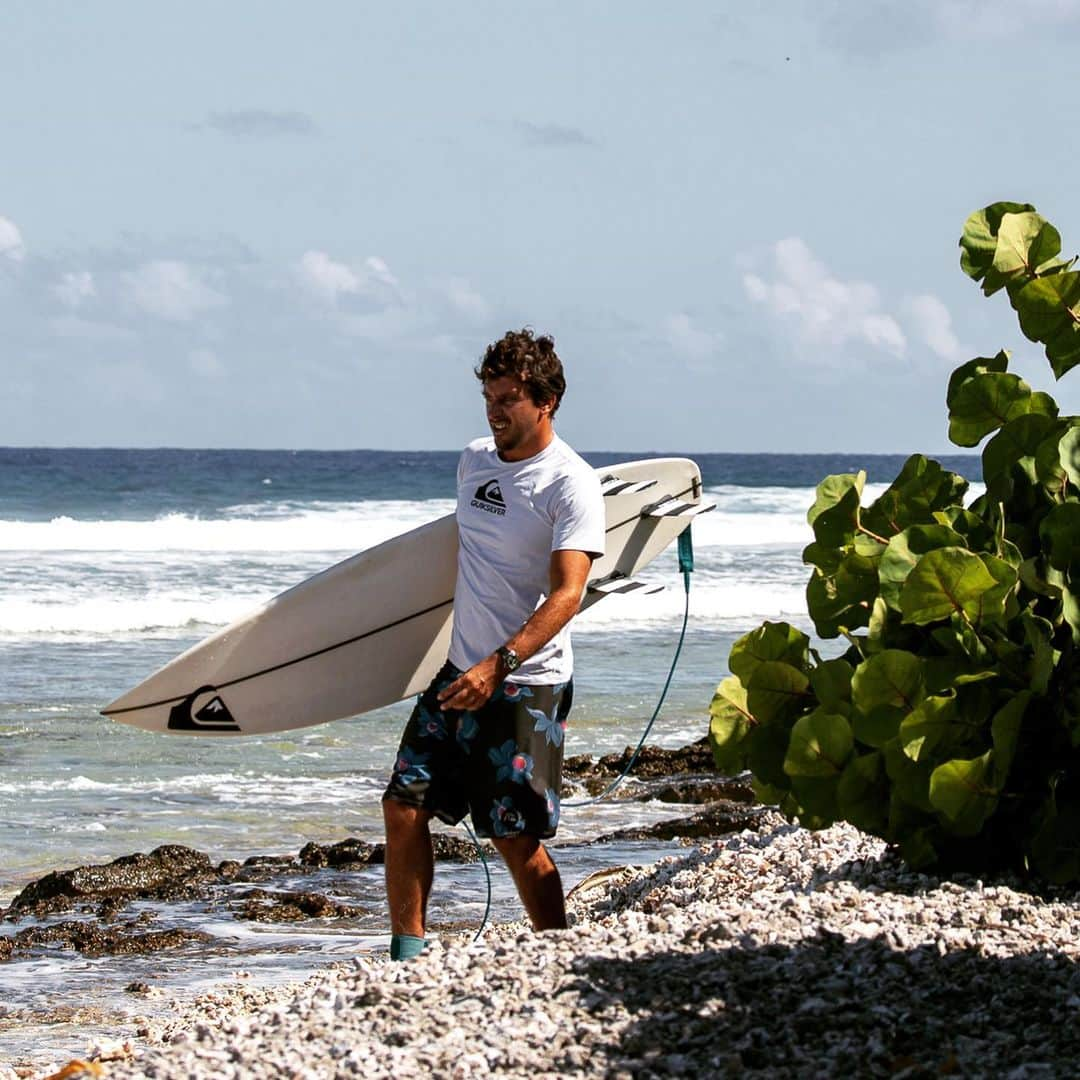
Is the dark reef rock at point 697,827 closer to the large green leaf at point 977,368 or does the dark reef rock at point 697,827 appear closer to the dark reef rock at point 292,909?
the dark reef rock at point 292,909

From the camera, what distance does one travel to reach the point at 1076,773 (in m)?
3.62

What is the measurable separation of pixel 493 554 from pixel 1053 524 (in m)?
1.36

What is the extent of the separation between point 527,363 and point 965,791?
4.81 ft

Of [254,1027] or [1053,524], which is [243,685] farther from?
[1053,524]

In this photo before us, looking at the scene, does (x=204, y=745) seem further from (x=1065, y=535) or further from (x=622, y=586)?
(x=1065, y=535)

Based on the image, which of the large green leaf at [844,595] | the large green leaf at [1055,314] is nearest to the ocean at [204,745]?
the large green leaf at [844,595]

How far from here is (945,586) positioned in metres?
3.46

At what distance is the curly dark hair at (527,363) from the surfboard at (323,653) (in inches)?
42.7

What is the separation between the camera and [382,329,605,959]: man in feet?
12.8

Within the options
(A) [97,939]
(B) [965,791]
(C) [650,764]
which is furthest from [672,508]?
(C) [650,764]

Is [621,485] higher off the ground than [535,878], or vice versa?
[621,485]

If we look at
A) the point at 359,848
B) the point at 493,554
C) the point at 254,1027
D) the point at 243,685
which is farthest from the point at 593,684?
the point at 254,1027

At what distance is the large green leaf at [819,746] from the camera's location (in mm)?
3713

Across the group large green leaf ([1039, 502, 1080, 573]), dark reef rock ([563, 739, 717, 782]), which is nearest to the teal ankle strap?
large green leaf ([1039, 502, 1080, 573])
